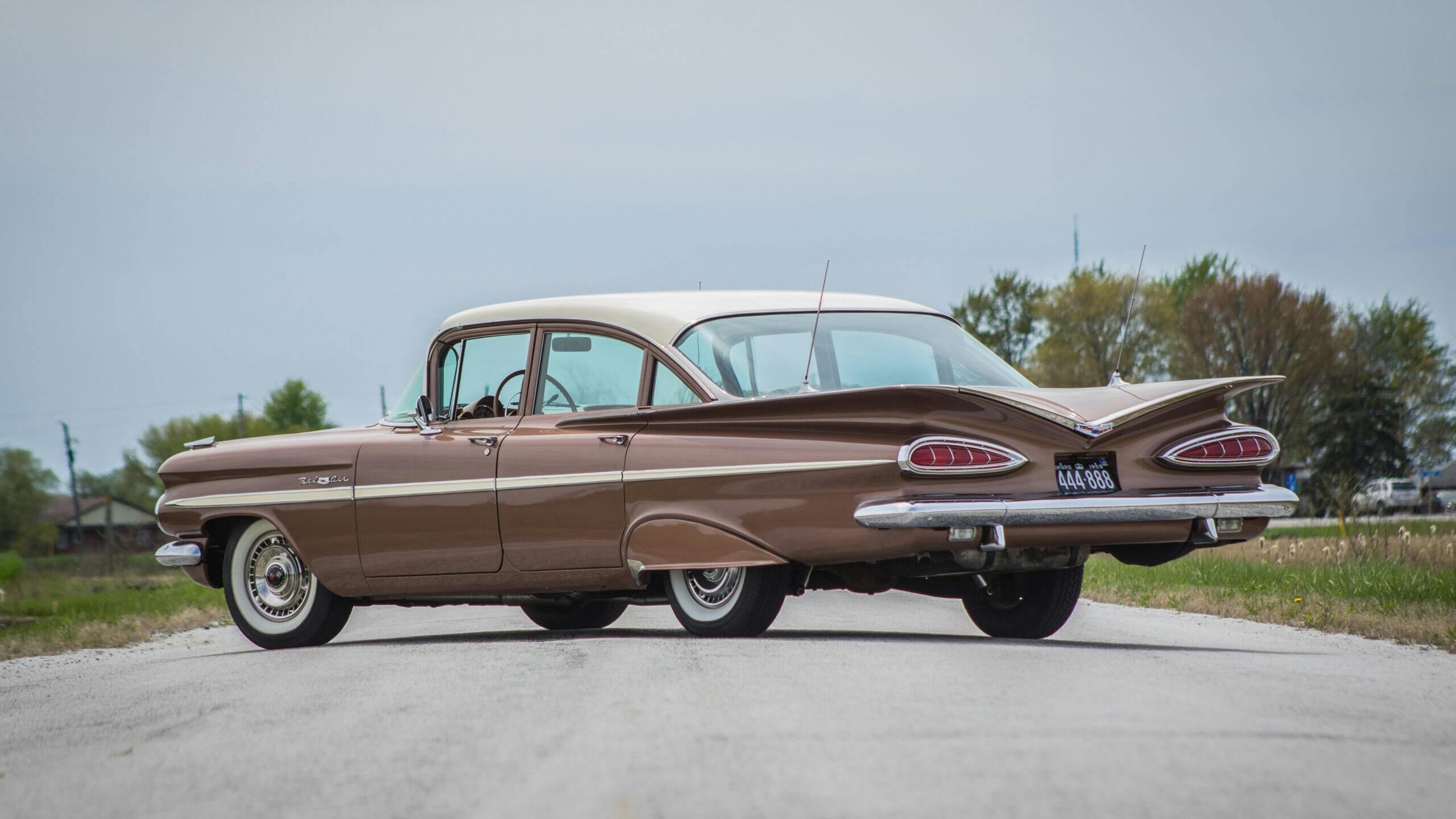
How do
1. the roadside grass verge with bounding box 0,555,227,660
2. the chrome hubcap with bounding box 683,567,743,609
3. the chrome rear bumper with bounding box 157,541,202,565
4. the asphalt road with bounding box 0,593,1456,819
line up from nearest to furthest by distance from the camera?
the asphalt road with bounding box 0,593,1456,819
the chrome hubcap with bounding box 683,567,743,609
the chrome rear bumper with bounding box 157,541,202,565
the roadside grass verge with bounding box 0,555,227,660

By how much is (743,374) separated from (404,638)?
10.1 ft

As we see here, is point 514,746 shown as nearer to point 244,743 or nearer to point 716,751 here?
point 716,751

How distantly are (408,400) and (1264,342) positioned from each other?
49663 millimetres

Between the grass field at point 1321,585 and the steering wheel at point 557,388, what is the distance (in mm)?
4372

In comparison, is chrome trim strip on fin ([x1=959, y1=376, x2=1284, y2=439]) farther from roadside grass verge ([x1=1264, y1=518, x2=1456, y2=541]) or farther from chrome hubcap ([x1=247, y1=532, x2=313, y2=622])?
roadside grass verge ([x1=1264, y1=518, x2=1456, y2=541])

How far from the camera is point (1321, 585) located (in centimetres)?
1137

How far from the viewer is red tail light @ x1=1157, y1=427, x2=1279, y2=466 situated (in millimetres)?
6969

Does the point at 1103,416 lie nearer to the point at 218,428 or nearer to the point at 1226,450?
the point at 1226,450

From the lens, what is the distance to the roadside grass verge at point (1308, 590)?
28.6 ft

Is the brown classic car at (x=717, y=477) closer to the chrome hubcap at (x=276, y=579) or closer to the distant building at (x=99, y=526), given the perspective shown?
the chrome hubcap at (x=276, y=579)

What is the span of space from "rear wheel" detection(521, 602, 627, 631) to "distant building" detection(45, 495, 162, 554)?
320ft

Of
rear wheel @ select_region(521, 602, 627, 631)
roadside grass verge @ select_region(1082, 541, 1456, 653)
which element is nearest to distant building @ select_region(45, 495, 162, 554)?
roadside grass verge @ select_region(1082, 541, 1456, 653)

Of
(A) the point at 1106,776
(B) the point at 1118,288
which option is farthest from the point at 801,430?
(B) the point at 1118,288

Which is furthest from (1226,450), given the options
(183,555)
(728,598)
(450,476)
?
(183,555)
